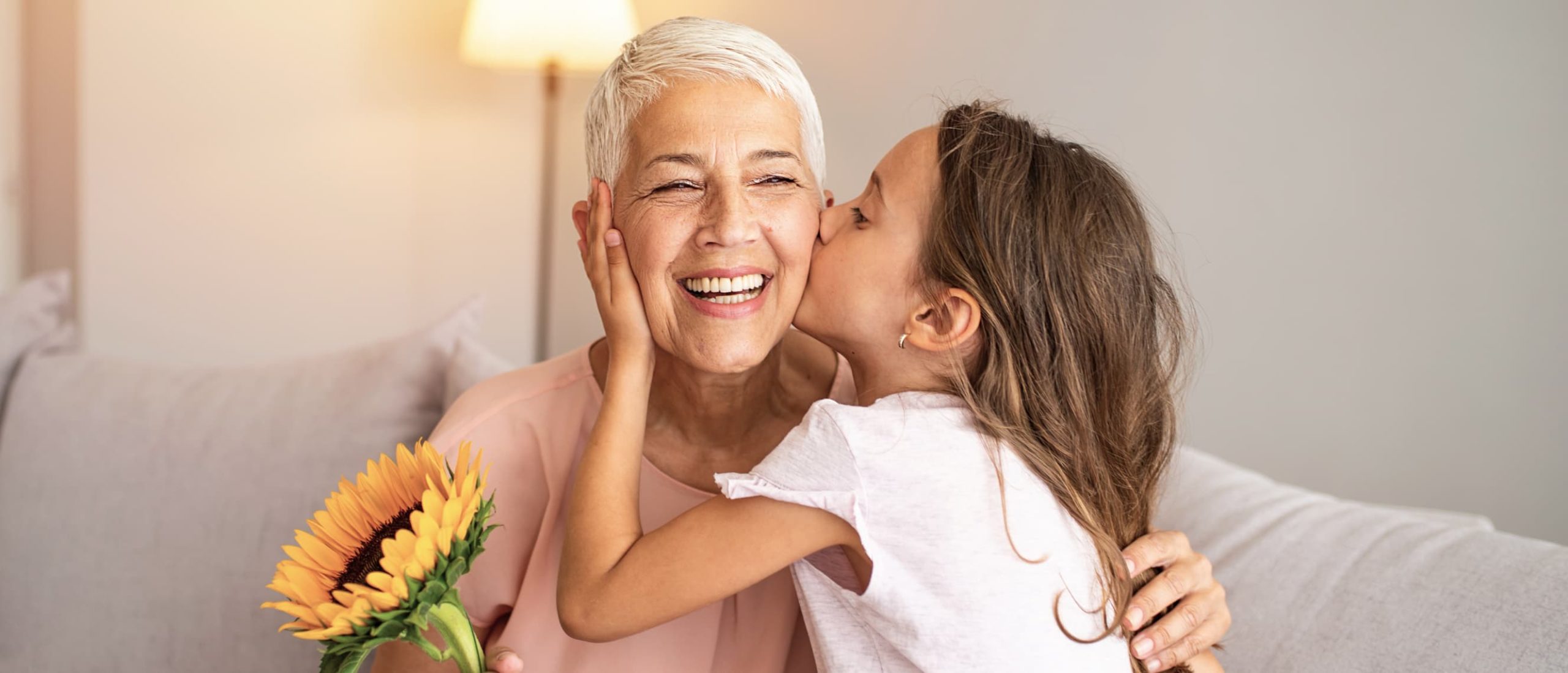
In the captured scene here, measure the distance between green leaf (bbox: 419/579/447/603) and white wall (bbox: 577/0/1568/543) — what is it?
70.7 inches

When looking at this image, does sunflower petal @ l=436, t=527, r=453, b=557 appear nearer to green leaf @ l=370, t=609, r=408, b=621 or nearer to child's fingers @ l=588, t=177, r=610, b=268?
green leaf @ l=370, t=609, r=408, b=621

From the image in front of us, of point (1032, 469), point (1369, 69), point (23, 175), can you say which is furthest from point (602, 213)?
point (23, 175)

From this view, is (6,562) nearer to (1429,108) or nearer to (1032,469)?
(1032,469)

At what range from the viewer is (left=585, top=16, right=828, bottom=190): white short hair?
4.69ft

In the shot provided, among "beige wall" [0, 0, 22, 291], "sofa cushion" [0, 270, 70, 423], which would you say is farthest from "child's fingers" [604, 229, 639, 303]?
"beige wall" [0, 0, 22, 291]

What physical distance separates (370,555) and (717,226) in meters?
0.59

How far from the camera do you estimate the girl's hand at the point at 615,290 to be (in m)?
1.40

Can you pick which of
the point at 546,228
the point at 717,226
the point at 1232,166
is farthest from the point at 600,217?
the point at 546,228

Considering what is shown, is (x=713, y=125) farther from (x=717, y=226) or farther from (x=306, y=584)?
(x=306, y=584)

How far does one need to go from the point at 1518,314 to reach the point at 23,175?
165 inches

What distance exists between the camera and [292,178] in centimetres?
364

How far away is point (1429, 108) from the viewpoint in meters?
1.98

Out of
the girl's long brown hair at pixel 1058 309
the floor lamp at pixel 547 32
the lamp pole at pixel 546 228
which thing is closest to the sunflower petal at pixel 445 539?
the girl's long brown hair at pixel 1058 309

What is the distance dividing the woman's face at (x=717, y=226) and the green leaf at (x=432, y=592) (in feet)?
1.78
